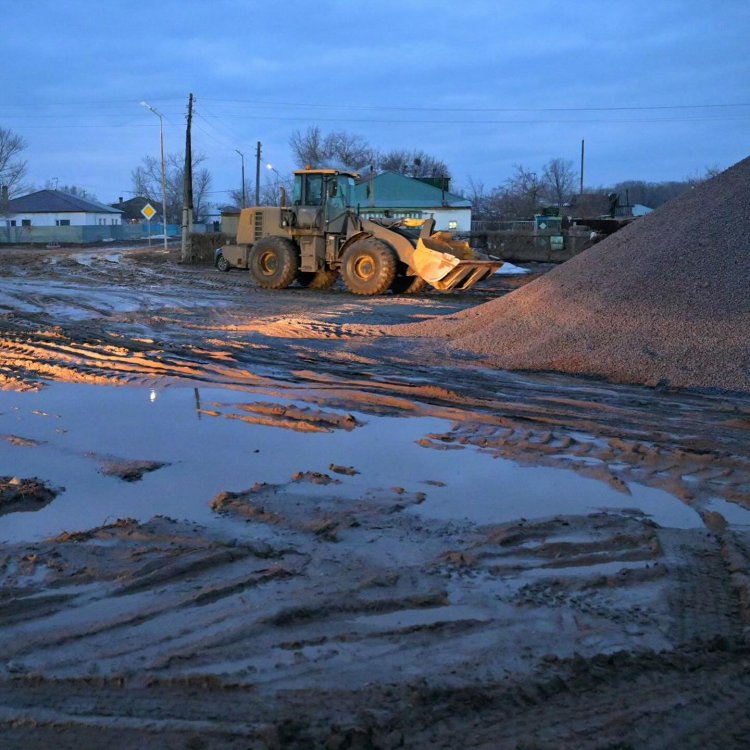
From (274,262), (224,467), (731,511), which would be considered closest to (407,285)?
(274,262)

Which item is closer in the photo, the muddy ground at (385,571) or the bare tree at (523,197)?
the muddy ground at (385,571)

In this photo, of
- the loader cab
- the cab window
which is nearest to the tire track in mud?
the loader cab

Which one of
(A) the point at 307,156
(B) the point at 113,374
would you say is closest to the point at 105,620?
(B) the point at 113,374

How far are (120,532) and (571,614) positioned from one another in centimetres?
262

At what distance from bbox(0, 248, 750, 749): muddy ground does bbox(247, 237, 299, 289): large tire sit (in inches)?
565

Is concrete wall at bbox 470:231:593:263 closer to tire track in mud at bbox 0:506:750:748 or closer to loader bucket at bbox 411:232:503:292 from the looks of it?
loader bucket at bbox 411:232:503:292

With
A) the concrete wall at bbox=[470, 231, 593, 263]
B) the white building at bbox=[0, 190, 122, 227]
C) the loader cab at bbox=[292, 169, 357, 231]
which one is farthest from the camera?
the white building at bbox=[0, 190, 122, 227]

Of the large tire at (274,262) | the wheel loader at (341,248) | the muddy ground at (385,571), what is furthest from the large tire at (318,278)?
the muddy ground at (385,571)

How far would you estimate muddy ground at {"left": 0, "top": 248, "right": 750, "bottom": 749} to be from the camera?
3217 mm

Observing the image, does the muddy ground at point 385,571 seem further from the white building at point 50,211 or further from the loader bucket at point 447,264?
the white building at point 50,211

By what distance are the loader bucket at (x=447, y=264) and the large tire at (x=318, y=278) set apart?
3969mm

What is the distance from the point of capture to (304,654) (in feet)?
12.1

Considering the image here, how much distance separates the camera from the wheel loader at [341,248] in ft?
66.2

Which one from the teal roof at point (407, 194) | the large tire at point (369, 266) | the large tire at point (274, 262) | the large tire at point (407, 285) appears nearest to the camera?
the large tire at point (369, 266)
